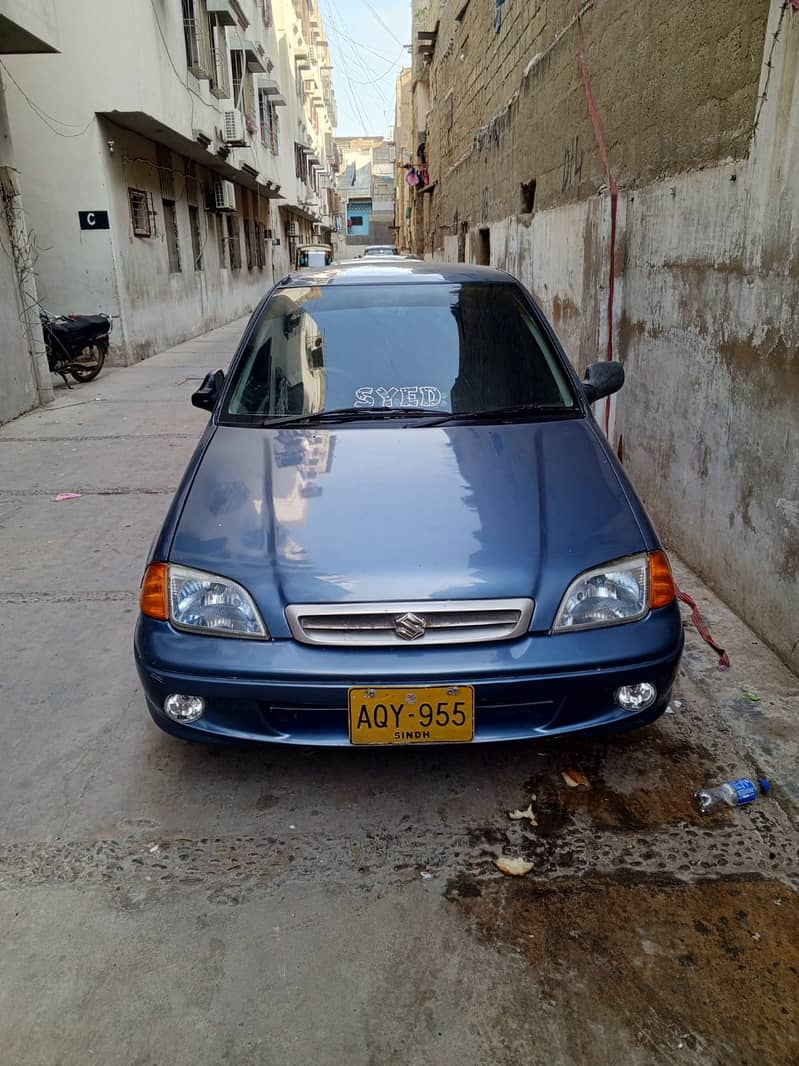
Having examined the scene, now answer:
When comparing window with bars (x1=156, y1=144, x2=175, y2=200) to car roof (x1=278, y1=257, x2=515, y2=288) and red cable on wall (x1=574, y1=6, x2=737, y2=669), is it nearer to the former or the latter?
Answer: red cable on wall (x1=574, y1=6, x2=737, y2=669)

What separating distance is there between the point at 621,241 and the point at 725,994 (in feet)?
15.6

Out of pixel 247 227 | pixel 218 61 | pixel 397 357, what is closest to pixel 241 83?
pixel 218 61

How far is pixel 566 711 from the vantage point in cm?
238

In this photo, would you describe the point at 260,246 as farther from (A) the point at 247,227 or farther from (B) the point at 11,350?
(B) the point at 11,350

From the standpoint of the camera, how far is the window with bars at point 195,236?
16.9 metres

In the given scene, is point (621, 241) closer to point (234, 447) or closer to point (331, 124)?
point (234, 447)

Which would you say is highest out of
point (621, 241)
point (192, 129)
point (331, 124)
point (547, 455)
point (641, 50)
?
point (331, 124)

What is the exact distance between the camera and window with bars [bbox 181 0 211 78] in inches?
543

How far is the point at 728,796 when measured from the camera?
101 inches

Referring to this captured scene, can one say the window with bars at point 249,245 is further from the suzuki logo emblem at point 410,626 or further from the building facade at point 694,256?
the suzuki logo emblem at point 410,626

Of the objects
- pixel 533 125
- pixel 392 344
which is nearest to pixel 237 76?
pixel 533 125

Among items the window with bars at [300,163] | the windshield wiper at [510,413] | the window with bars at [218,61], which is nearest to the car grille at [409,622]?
the windshield wiper at [510,413]

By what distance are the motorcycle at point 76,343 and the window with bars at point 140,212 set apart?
2351mm

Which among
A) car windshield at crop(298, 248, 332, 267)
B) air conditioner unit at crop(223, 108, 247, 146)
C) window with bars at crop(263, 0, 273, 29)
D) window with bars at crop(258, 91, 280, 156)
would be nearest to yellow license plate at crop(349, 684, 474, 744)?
air conditioner unit at crop(223, 108, 247, 146)
